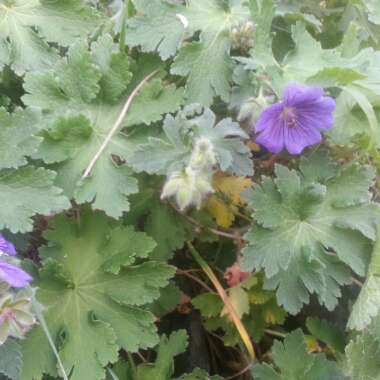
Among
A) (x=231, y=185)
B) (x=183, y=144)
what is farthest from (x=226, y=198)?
(x=183, y=144)

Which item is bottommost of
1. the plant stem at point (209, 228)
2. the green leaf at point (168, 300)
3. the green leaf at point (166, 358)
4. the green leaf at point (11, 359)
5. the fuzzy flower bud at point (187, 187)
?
the green leaf at point (166, 358)

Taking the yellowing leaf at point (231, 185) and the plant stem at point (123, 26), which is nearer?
the plant stem at point (123, 26)

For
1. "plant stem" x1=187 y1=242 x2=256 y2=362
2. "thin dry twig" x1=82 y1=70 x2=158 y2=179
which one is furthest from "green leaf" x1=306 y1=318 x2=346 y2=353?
"thin dry twig" x1=82 y1=70 x2=158 y2=179

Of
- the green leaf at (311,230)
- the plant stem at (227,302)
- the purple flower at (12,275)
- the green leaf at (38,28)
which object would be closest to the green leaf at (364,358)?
the green leaf at (311,230)

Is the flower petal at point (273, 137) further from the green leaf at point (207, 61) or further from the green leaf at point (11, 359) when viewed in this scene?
the green leaf at point (11, 359)

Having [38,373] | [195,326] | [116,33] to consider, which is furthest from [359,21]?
[38,373]

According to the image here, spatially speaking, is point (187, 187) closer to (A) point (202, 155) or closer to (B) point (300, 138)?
(A) point (202, 155)

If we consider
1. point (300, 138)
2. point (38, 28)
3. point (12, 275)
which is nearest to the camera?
point (12, 275)
